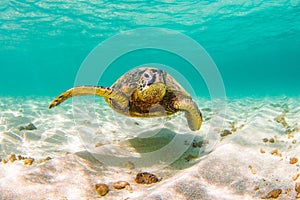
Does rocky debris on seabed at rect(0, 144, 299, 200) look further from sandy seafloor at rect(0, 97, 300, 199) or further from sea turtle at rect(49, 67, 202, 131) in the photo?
sea turtle at rect(49, 67, 202, 131)

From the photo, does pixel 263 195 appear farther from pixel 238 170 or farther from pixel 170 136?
pixel 170 136

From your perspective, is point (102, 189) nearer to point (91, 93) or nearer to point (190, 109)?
point (91, 93)

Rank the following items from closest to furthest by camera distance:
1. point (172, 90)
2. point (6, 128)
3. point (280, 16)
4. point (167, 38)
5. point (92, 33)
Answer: point (172, 90)
point (6, 128)
point (280, 16)
point (92, 33)
point (167, 38)

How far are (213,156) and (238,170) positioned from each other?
51 cm

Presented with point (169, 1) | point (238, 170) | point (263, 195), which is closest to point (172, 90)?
point (238, 170)

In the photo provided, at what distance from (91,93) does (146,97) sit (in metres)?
1.12

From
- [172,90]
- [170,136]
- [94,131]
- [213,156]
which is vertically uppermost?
[172,90]

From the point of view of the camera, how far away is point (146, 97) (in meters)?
4.44

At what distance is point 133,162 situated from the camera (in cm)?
434

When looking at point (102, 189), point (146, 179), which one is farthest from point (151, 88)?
point (102, 189)

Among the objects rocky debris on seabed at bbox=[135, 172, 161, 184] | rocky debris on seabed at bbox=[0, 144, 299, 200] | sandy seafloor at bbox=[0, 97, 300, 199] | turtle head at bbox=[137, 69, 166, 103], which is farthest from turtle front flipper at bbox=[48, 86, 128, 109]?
rocky debris on seabed at bbox=[135, 172, 161, 184]

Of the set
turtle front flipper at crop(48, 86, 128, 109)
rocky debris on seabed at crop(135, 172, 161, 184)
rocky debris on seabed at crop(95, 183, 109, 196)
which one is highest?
turtle front flipper at crop(48, 86, 128, 109)

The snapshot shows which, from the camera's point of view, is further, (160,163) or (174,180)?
(160,163)

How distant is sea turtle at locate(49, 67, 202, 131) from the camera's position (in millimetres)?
4301
